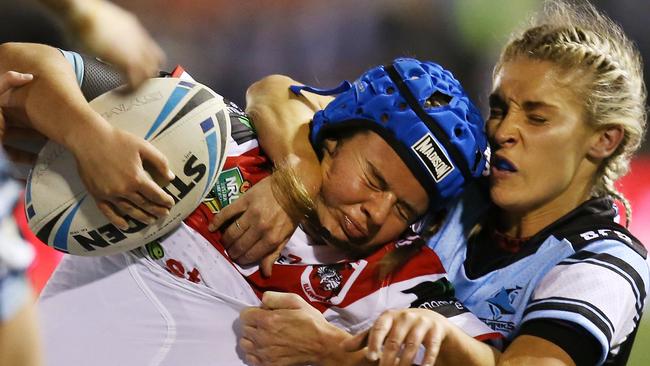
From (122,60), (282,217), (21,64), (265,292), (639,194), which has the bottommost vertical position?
(639,194)

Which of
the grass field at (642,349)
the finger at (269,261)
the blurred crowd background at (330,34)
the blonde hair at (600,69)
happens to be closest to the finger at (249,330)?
the finger at (269,261)

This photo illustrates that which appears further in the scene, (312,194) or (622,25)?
(622,25)

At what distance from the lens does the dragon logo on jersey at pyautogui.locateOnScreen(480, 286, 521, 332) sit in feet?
5.98

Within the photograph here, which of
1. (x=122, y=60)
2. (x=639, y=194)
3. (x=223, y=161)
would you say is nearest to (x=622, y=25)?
(x=639, y=194)

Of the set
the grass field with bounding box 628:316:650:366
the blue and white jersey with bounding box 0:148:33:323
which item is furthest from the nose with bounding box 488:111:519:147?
the grass field with bounding box 628:316:650:366

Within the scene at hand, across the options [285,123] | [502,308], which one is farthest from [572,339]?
[285,123]

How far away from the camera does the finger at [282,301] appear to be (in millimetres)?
1671

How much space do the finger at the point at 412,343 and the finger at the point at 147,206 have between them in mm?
533

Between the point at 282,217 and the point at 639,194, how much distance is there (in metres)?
2.31

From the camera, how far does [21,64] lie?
1.72 metres

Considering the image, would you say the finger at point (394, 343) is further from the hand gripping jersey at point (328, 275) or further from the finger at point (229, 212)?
the finger at point (229, 212)

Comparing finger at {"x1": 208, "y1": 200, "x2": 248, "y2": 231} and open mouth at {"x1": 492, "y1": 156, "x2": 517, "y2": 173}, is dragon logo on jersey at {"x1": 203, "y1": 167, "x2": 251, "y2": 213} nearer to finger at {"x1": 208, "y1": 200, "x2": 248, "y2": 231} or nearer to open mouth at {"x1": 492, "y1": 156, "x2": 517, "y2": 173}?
finger at {"x1": 208, "y1": 200, "x2": 248, "y2": 231}

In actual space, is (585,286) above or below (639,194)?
above

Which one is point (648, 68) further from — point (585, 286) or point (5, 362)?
point (5, 362)
